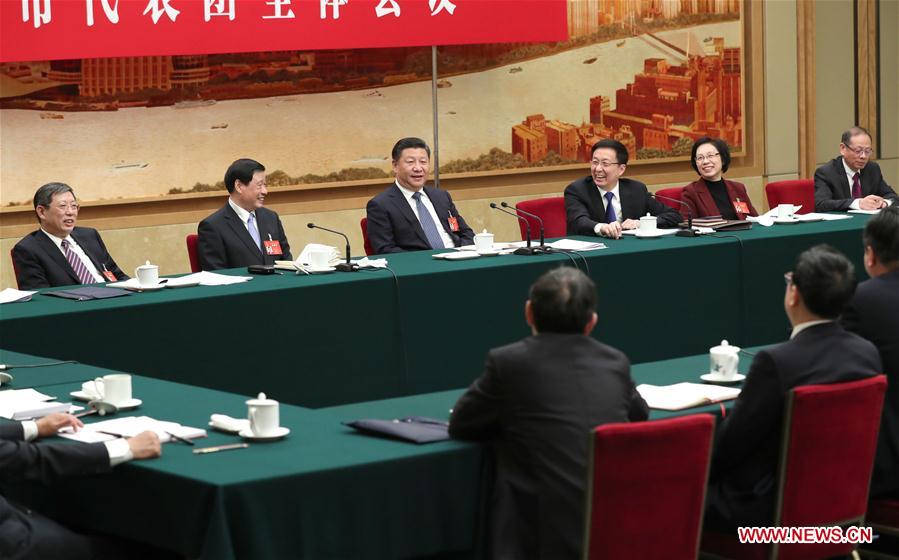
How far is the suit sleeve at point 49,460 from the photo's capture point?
300cm

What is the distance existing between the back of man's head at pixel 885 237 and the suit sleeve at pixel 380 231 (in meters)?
3.31

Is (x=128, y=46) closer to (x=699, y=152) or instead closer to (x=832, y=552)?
(x=699, y=152)

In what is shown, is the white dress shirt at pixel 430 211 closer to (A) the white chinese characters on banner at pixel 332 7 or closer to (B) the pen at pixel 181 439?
(A) the white chinese characters on banner at pixel 332 7

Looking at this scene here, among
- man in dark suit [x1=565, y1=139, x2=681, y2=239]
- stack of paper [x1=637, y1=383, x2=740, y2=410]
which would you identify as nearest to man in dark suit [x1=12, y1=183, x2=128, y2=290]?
man in dark suit [x1=565, y1=139, x2=681, y2=239]

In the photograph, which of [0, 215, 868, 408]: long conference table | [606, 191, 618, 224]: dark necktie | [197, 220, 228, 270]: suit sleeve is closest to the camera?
[0, 215, 868, 408]: long conference table

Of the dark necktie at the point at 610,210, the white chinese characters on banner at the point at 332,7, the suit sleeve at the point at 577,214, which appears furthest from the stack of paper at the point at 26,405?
the white chinese characters on banner at the point at 332,7

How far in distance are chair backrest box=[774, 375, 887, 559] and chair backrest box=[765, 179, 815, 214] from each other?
4.83 meters

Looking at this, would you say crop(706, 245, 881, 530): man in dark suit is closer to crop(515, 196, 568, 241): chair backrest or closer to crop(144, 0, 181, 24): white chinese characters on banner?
crop(515, 196, 568, 241): chair backrest

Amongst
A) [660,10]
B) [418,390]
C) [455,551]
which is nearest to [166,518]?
[455,551]

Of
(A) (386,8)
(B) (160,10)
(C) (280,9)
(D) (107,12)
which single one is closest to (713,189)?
(A) (386,8)

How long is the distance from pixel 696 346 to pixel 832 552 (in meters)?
2.90

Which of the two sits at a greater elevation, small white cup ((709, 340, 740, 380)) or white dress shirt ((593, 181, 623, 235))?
white dress shirt ((593, 181, 623, 235))

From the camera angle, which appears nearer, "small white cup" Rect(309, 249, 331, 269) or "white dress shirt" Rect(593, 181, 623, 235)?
"small white cup" Rect(309, 249, 331, 269)

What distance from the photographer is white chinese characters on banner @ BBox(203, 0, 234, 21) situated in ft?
23.9
